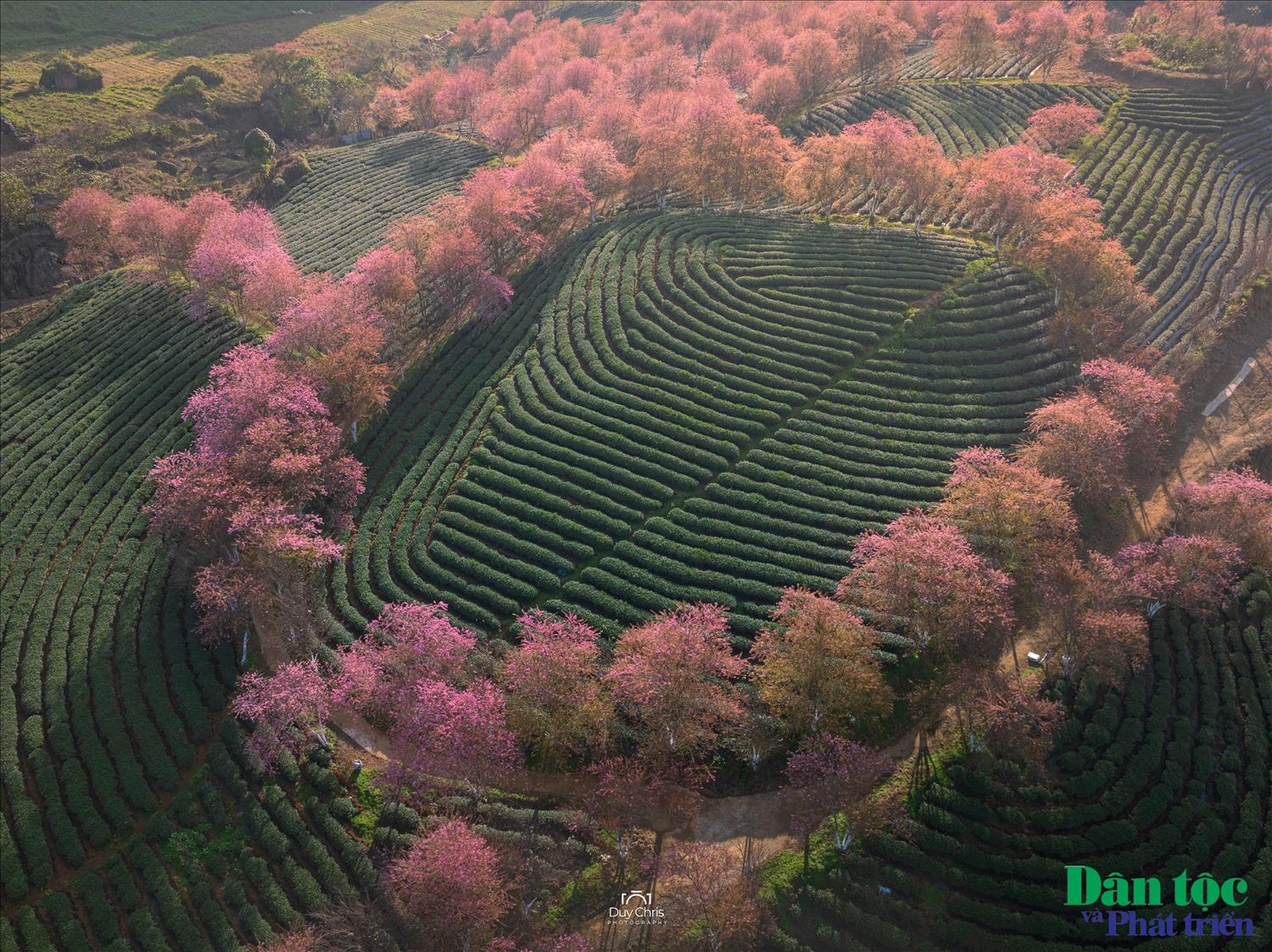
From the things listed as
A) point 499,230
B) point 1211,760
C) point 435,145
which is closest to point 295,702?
point 1211,760

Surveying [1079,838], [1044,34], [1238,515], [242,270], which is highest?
[1044,34]

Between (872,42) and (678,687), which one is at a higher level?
(872,42)

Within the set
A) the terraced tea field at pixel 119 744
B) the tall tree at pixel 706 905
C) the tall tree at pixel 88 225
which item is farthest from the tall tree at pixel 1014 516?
the tall tree at pixel 88 225

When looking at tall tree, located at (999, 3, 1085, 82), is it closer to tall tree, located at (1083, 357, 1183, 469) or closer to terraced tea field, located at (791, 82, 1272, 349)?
terraced tea field, located at (791, 82, 1272, 349)

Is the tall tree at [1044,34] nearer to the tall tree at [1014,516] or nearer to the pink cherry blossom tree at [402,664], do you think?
the tall tree at [1014,516]

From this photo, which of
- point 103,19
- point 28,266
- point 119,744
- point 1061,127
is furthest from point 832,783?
point 103,19

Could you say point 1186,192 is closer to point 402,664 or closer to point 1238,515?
point 1238,515
